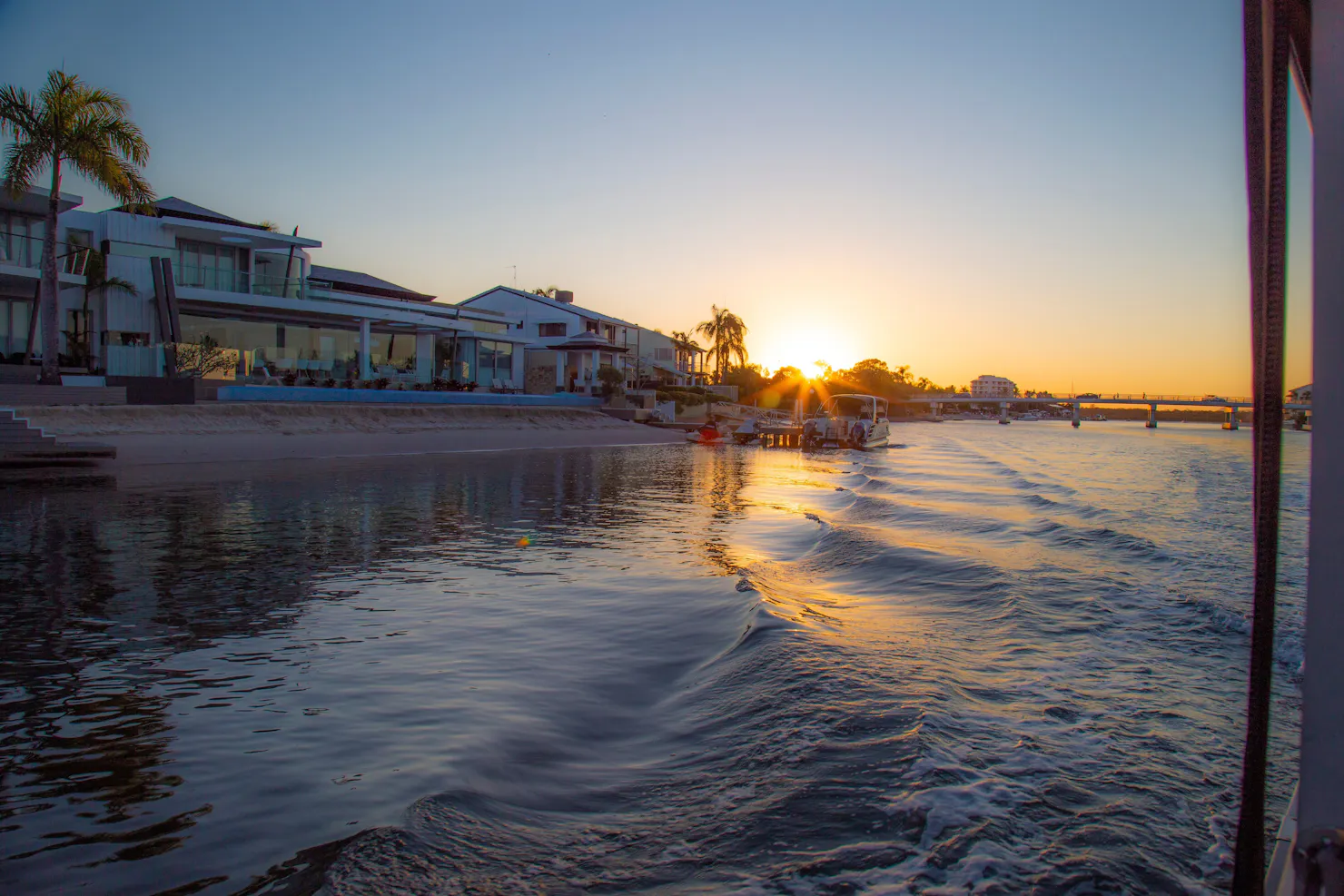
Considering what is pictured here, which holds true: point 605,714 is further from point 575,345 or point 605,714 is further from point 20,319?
point 575,345

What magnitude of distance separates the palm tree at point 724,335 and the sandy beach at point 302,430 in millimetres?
58290

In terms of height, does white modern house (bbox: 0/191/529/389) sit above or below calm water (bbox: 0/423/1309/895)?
above

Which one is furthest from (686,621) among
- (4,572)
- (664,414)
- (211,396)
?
(664,414)

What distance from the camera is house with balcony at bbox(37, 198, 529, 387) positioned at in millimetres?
29844

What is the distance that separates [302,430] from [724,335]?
7518 centimetres

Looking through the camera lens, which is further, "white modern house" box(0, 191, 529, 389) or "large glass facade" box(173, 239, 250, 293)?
"large glass facade" box(173, 239, 250, 293)

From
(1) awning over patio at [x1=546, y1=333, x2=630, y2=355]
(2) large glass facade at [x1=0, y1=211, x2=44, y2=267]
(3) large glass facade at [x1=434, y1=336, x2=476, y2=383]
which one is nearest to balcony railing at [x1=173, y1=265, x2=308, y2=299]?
(2) large glass facade at [x1=0, y1=211, x2=44, y2=267]

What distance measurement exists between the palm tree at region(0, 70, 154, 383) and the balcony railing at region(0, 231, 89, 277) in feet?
9.06

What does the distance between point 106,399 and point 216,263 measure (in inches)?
538

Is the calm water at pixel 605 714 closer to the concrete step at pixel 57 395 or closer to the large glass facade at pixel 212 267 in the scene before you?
the concrete step at pixel 57 395

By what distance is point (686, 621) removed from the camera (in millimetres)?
7711

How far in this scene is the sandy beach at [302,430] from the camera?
70.4 feet

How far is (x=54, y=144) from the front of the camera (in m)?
23.0

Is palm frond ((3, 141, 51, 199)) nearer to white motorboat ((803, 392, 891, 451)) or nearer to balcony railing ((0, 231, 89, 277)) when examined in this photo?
balcony railing ((0, 231, 89, 277))
